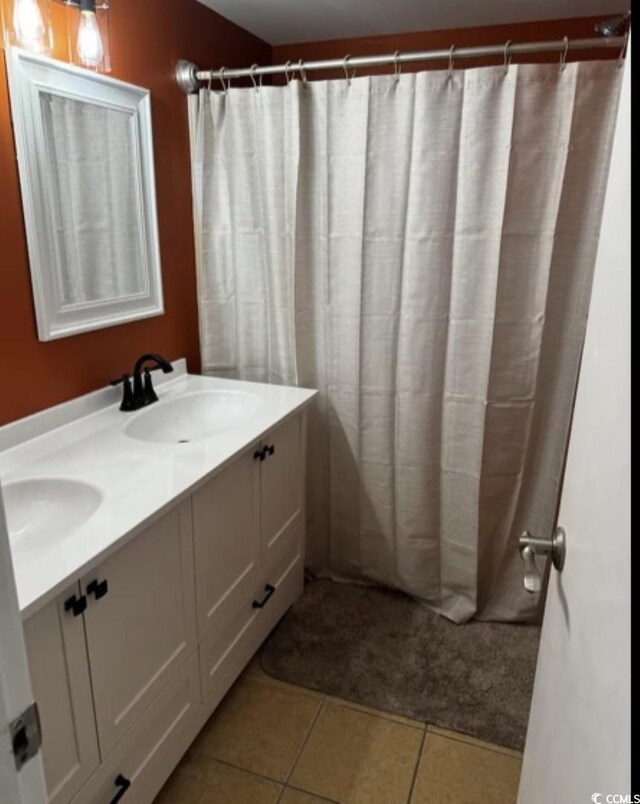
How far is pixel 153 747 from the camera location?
141 cm

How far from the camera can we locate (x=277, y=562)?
2.03 metres

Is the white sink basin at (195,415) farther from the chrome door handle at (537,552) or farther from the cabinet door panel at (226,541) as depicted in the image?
the chrome door handle at (537,552)

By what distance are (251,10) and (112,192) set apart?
0.90m

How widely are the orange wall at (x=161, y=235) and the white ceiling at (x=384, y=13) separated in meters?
0.15

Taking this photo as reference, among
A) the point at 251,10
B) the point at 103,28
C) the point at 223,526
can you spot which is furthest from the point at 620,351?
the point at 251,10

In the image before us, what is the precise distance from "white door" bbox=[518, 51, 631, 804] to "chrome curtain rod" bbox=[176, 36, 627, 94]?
112cm

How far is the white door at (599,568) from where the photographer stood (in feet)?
2.05

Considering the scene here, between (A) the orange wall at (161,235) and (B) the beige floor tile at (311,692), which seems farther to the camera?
(B) the beige floor tile at (311,692)

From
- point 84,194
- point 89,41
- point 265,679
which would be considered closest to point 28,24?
point 89,41

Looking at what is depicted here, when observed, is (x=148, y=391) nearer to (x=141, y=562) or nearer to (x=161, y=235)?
(x=161, y=235)

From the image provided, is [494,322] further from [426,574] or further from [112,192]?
[112,192]

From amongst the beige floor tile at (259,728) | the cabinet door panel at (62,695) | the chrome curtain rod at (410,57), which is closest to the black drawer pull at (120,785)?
the cabinet door panel at (62,695)

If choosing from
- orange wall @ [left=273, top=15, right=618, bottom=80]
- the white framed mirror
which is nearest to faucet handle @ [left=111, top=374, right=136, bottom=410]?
the white framed mirror

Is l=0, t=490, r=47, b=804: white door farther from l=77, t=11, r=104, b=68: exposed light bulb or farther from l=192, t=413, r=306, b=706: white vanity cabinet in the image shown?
l=77, t=11, r=104, b=68: exposed light bulb
